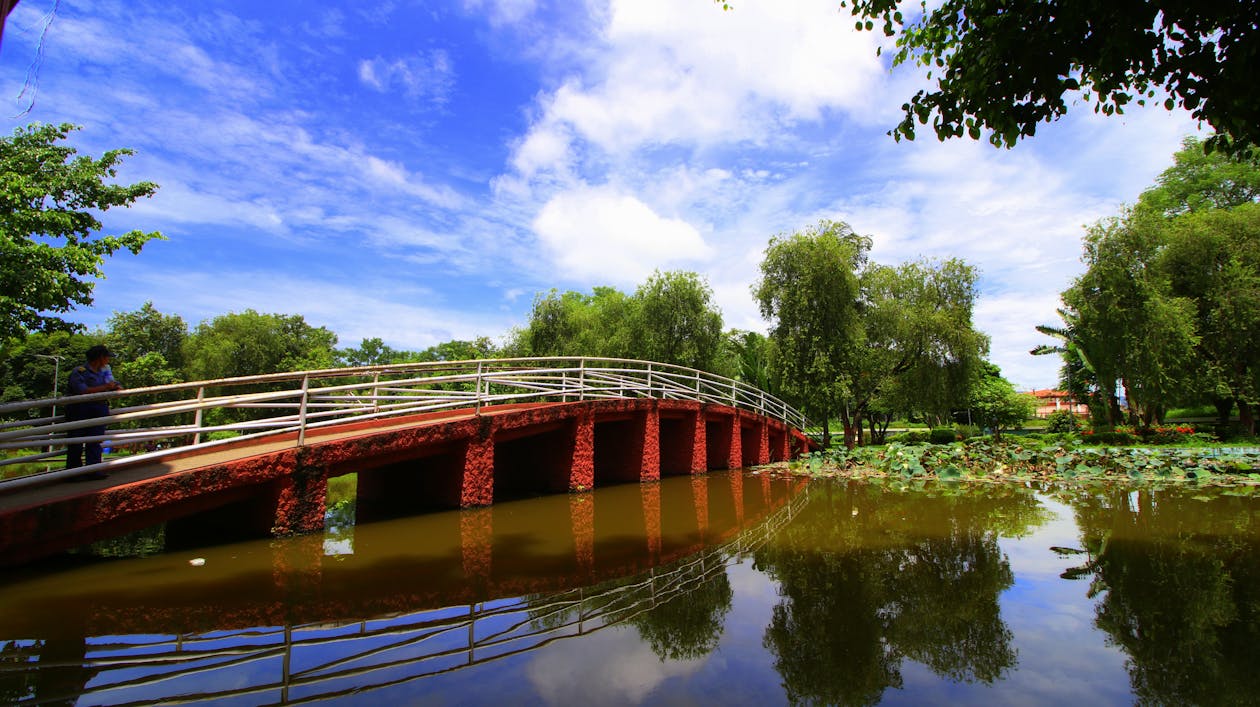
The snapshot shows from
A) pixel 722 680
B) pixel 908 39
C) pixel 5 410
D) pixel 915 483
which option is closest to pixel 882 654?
pixel 722 680

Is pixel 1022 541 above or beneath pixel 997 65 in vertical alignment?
beneath

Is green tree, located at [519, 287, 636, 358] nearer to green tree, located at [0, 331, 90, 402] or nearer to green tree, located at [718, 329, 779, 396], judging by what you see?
green tree, located at [718, 329, 779, 396]

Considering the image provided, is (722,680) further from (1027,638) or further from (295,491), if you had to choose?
(295,491)

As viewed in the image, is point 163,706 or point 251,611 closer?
point 163,706

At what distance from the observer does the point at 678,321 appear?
29.0 meters

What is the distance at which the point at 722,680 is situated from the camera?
12.0ft

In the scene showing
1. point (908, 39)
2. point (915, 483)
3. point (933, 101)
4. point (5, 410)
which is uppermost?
point (908, 39)

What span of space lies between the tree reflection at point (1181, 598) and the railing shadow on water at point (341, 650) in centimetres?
339

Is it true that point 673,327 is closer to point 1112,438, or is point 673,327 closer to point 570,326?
point 570,326

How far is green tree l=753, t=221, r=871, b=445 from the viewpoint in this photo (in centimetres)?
2350

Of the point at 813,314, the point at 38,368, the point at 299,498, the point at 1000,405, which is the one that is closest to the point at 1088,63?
the point at 299,498

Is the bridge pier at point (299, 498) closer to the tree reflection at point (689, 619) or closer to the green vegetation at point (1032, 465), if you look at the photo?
the tree reflection at point (689, 619)

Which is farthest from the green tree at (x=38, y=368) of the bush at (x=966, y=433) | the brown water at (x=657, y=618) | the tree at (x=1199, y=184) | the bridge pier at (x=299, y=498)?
the tree at (x=1199, y=184)

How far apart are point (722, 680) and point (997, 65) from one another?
6143 millimetres
